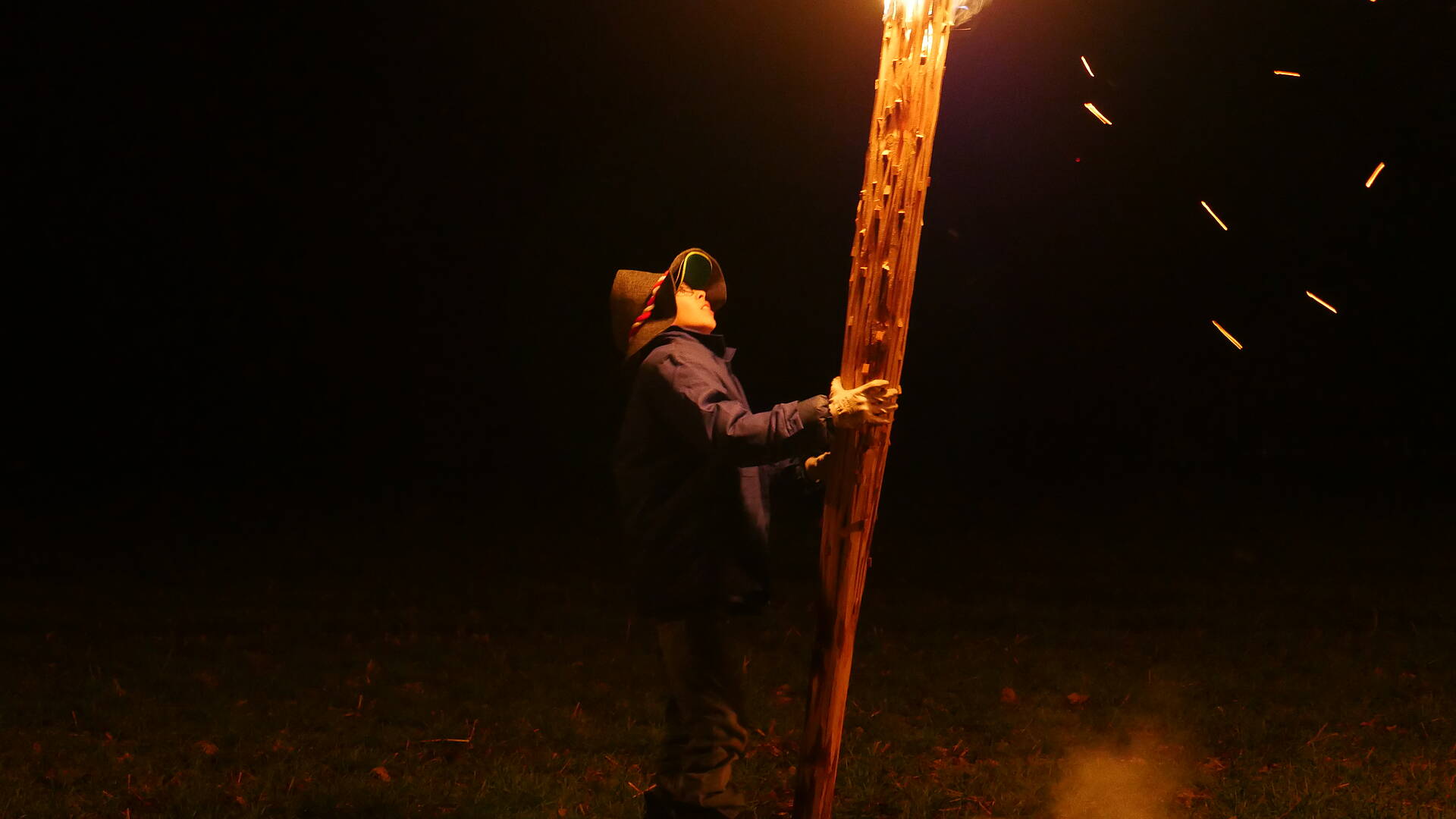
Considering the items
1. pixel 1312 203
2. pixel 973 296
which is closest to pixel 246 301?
pixel 973 296

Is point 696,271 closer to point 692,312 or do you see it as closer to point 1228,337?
point 692,312

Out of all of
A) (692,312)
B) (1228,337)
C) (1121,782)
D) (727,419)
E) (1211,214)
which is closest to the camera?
(727,419)

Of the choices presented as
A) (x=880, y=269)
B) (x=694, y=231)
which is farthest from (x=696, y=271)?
(x=694, y=231)

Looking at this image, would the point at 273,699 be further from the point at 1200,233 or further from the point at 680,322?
the point at 1200,233

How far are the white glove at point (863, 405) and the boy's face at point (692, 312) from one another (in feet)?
2.53

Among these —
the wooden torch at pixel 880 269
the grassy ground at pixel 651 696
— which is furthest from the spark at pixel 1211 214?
the wooden torch at pixel 880 269

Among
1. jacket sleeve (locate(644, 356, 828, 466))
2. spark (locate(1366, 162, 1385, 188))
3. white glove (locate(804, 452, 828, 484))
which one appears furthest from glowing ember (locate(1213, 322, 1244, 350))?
jacket sleeve (locate(644, 356, 828, 466))

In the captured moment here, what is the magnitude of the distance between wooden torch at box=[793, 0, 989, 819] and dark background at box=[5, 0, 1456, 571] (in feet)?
46.5

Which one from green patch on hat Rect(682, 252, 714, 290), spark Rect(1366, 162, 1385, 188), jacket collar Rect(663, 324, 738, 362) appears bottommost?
jacket collar Rect(663, 324, 738, 362)

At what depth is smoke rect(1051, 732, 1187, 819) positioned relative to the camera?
203 inches

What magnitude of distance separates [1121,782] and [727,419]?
9.04 ft

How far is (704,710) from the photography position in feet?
14.0

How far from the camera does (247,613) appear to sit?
873cm

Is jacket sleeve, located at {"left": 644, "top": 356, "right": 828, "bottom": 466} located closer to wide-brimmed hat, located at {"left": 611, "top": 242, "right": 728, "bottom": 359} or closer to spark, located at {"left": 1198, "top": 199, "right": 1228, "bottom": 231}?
wide-brimmed hat, located at {"left": 611, "top": 242, "right": 728, "bottom": 359}
